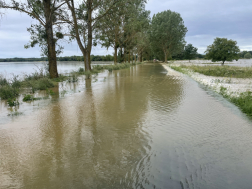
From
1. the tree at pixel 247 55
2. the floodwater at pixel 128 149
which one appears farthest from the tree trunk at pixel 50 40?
the tree at pixel 247 55

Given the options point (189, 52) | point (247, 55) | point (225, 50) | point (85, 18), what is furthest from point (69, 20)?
point (189, 52)

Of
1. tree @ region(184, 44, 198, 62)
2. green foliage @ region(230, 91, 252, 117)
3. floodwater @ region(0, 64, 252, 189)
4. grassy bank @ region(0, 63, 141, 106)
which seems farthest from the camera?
tree @ region(184, 44, 198, 62)

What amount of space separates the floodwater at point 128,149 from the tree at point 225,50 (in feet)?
168

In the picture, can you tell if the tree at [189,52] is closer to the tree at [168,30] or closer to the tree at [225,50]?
the tree at [168,30]

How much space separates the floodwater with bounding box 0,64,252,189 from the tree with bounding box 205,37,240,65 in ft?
168

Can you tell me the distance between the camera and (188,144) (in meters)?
3.55

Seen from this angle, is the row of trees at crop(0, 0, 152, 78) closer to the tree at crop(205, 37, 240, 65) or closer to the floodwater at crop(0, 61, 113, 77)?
the floodwater at crop(0, 61, 113, 77)

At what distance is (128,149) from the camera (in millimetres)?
3379

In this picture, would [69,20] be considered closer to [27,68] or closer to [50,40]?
[50,40]

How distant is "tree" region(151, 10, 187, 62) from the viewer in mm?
57781

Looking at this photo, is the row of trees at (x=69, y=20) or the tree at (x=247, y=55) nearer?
the row of trees at (x=69, y=20)

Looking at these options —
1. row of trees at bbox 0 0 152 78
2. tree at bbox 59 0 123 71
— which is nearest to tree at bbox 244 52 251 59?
row of trees at bbox 0 0 152 78

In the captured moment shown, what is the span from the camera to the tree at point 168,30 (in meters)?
57.8

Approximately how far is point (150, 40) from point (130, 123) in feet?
207
